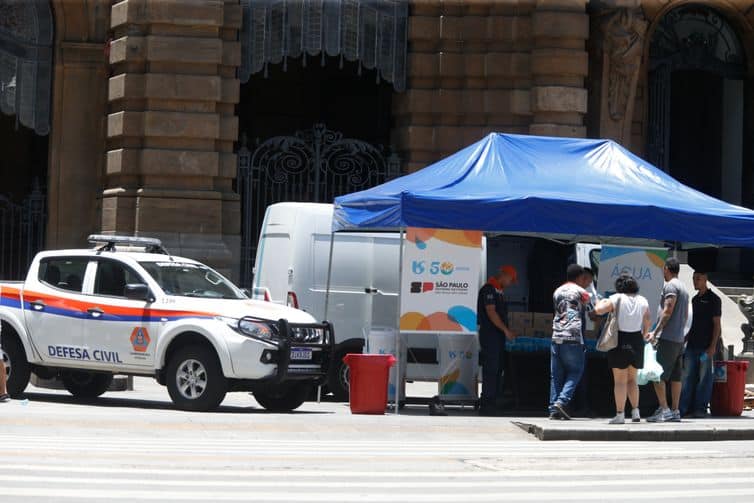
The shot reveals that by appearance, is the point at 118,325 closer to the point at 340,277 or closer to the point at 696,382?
the point at 340,277

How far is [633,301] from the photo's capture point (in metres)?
17.1

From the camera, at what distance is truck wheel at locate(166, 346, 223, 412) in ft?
56.5

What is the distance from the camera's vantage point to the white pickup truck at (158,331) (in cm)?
1723

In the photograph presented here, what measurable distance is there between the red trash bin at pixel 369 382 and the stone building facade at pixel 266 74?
8.19 m

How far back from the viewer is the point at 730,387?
1912cm

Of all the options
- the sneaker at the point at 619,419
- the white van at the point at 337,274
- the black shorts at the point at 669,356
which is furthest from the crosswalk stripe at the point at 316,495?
the white van at the point at 337,274

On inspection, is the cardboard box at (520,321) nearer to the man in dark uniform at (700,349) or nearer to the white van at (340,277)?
the white van at (340,277)

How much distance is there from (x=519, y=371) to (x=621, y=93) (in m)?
9.37

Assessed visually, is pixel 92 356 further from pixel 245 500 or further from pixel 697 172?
pixel 697 172

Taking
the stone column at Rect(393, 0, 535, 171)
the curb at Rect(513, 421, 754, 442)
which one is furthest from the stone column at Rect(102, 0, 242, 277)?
the curb at Rect(513, 421, 754, 442)

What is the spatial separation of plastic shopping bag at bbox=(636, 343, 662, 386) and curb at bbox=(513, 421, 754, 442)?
3.38 feet

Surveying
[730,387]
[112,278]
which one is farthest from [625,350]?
[112,278]

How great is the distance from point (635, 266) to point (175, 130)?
9.65 m

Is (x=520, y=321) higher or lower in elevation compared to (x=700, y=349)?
higher
